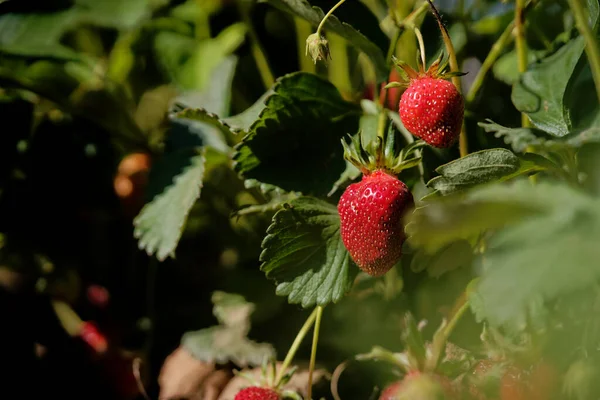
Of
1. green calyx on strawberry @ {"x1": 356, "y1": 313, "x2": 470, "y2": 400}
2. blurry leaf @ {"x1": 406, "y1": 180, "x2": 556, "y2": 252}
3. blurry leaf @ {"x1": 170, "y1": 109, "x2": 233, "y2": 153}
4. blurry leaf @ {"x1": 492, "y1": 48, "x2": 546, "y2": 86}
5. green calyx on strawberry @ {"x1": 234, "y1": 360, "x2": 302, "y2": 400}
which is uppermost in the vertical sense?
blurry leaf @ {"x1": 406, "y1": 180, "x2": 556, "y2": 252}

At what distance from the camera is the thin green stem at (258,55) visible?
0.94 m

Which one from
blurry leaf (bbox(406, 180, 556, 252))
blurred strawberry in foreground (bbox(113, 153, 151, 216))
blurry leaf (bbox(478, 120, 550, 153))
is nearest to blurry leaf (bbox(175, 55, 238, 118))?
blurred strawberry in foreground (bbox(113, 153, 151, 216))

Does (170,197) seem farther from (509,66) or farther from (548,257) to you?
(548,257)

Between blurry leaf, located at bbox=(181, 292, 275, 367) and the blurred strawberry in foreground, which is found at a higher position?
the blurred strawberry in foreground

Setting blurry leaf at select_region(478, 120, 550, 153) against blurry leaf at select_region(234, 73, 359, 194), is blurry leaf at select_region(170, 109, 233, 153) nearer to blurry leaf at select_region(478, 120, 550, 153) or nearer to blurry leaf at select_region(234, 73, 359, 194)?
blurry leaf at select_region(234, 73, 359, 194)

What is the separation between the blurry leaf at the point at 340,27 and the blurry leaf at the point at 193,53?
0.37m

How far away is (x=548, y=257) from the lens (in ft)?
0.87

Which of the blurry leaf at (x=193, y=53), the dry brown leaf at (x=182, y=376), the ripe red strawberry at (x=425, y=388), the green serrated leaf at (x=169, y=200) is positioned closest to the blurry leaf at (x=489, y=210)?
the ripe red strawberry at (x=425, y=388)

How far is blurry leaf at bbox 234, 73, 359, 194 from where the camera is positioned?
616 mm

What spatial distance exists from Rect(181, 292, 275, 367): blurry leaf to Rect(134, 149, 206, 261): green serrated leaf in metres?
0.13

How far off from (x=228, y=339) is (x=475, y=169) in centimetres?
44

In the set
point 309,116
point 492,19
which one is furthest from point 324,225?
point 492,19

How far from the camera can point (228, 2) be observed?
1.04 m

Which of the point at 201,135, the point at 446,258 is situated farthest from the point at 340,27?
the point at 201,135
